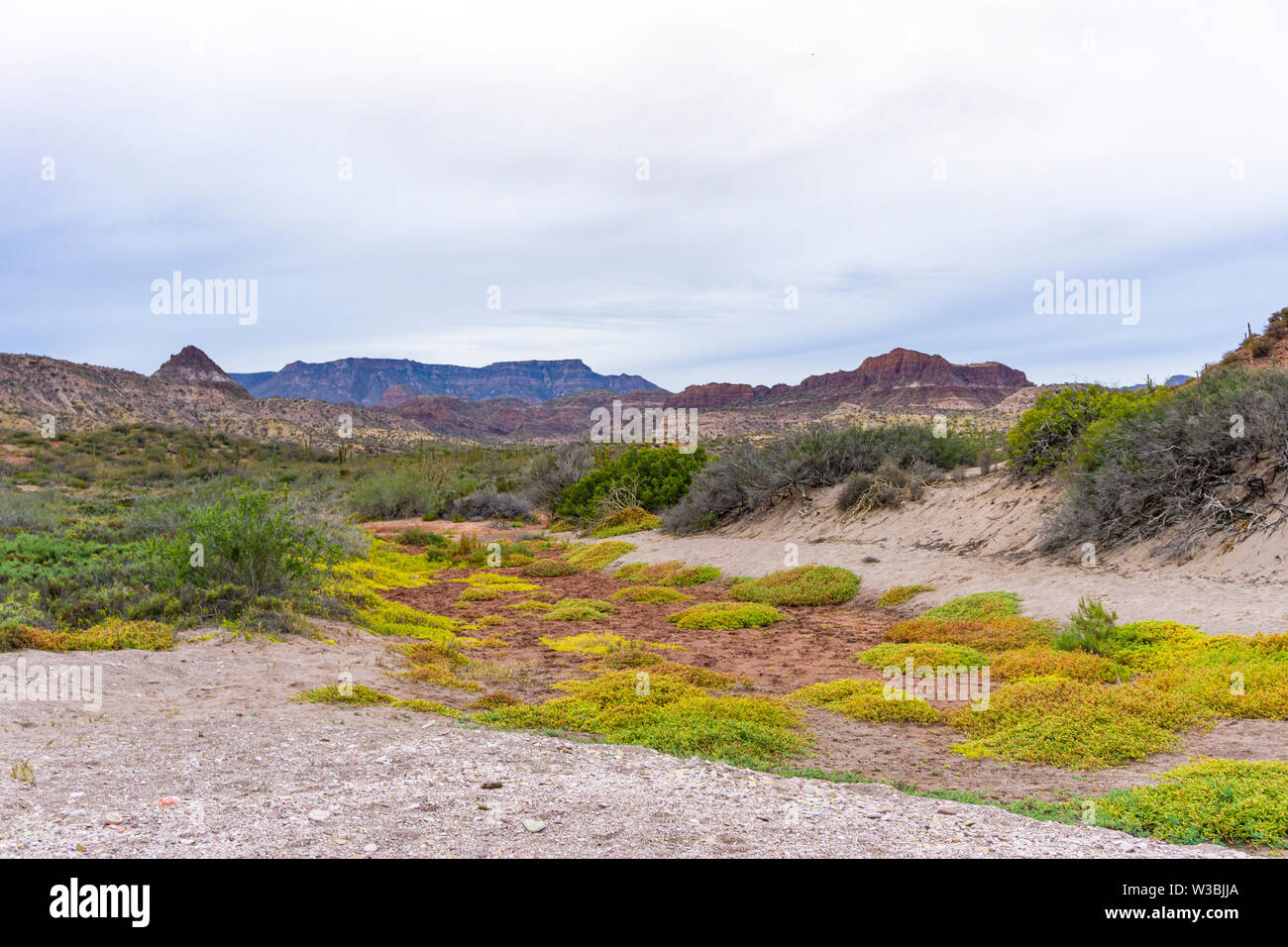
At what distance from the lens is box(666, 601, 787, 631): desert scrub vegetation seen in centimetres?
1255

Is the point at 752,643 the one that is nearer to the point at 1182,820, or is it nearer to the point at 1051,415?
the point at 1182,820

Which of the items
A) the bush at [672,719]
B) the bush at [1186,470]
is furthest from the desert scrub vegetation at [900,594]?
A: the bush at [672,719]

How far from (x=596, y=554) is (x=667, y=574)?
3641 millimetres

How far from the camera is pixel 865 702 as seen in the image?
24.6ft

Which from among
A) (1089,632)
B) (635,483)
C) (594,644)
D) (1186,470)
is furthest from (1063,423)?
(635,483)

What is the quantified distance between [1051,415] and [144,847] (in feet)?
55.6

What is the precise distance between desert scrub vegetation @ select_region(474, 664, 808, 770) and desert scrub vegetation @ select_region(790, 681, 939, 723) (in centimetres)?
52

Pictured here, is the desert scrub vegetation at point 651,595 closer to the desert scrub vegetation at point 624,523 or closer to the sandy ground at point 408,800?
the desert scrub vegetation at point 624,523

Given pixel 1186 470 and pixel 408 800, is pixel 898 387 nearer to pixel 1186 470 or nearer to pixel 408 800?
pixel 1186 470

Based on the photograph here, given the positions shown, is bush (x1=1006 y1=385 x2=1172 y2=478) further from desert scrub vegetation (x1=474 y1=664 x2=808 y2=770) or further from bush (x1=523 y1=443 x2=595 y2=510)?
bush (x1=523 y1=443 x2=595 y2=510)

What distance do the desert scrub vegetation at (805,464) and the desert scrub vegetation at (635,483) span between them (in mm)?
2707

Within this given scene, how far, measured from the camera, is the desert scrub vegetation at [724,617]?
12.6 m

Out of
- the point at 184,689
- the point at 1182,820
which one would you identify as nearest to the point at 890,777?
the point at 1182,820
